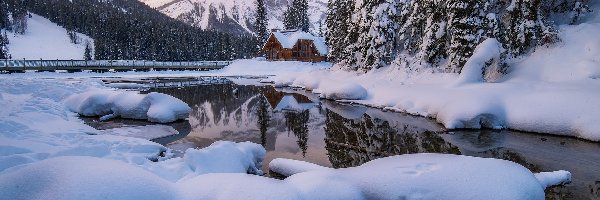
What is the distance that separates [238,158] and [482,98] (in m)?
10.0

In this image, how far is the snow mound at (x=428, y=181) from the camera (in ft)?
16.2

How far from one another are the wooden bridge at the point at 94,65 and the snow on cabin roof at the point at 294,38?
413 inches

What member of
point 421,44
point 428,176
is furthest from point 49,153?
point 421,44

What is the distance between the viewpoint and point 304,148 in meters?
11.1

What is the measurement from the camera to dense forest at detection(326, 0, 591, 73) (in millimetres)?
19234

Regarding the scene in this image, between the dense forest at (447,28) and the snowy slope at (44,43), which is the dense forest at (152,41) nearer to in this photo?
the snowy slope at (44,43)

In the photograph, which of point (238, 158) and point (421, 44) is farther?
point (421, 44)

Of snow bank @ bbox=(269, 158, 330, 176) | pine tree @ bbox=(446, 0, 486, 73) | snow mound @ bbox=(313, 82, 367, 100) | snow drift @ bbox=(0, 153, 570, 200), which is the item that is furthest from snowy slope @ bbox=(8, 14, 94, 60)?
snow drift @ bbox=(0, 153, 570, 200)

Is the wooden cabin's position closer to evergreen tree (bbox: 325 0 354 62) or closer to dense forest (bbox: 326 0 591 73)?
evergreen tree (bbox: 325 0 354 62)

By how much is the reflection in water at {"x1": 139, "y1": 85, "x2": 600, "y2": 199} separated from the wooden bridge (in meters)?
29.9

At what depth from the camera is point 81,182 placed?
418cm

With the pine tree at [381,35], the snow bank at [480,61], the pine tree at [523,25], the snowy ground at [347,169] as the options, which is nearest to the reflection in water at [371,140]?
the snowy ground at [347,169]

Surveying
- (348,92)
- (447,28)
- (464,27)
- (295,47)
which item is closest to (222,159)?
(348,92)

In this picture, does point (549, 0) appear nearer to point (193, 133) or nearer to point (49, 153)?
point (193, 133)
